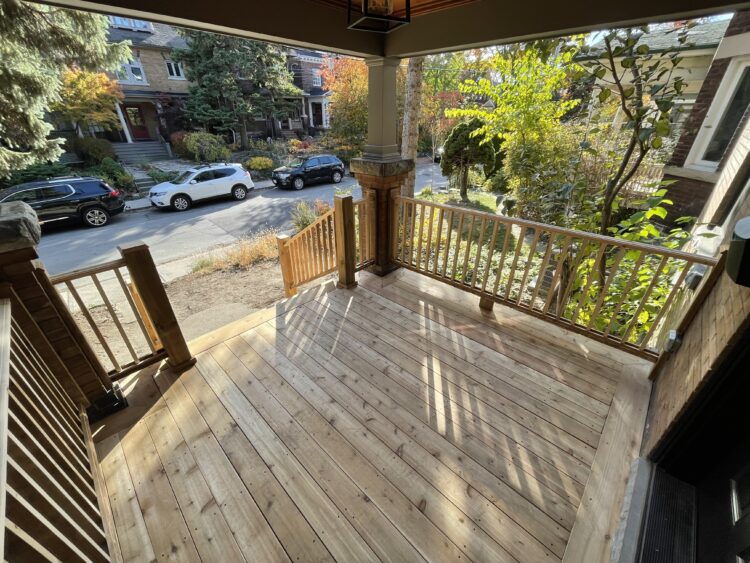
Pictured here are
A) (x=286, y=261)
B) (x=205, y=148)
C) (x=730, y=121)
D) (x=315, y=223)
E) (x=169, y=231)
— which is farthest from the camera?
(x=205, y=148)

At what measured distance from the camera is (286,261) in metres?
3.55

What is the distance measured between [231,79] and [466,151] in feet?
36.8

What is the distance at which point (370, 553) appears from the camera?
1.30 metres

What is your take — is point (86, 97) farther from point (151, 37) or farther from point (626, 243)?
point (626, 243)

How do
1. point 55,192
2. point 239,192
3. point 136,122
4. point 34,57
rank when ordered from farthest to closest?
1. point 136,122
2. point 239,192
3. point 55,192
4. point 34,57

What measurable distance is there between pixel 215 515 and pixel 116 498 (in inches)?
19.7

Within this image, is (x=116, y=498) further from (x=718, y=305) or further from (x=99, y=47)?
(x=99, y=47)

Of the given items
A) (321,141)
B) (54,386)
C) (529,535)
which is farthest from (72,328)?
(321,141)

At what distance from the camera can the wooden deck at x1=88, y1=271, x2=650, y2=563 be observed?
52.8 inches

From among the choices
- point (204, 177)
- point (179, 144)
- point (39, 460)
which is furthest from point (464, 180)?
point (179, 144)

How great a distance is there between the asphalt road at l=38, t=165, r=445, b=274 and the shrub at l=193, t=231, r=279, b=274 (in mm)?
728

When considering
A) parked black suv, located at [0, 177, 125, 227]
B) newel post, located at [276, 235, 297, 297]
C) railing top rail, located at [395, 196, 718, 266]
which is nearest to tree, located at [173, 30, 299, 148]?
parked black suv, located at [0, 177, 125, 227]

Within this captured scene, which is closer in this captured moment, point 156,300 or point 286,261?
point 156,300

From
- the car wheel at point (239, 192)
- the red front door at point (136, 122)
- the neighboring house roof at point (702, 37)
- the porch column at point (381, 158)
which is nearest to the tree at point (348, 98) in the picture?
the car wheel at point (239, 192)
